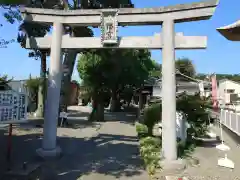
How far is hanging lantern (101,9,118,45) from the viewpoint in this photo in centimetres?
875

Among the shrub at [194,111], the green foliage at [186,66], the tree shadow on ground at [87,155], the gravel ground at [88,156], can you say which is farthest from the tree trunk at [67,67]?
the green foliage at [186,66]

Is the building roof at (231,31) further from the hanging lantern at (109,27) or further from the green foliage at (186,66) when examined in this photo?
the green foliage at (186,66)

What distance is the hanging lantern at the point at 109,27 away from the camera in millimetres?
8750

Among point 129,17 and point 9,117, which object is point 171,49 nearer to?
point 129,17

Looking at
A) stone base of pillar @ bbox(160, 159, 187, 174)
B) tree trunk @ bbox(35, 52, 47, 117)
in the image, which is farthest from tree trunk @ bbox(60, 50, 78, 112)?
stone base of pillar @ bbox(160, 159, 187, 174)

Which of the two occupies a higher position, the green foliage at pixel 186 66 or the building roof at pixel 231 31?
the green foliage at pixel 186 66

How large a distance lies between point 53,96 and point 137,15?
421cm

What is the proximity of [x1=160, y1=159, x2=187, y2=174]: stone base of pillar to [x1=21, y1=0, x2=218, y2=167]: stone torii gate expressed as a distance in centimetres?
10

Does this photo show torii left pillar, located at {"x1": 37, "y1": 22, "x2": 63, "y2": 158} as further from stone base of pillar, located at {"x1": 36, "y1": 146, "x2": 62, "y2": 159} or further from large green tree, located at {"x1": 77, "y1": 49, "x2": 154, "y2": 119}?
large green tree, located at {"x1": 77, "y1": 49, "x2": 154, "y2": 119}

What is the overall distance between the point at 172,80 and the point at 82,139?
6172 millimetres

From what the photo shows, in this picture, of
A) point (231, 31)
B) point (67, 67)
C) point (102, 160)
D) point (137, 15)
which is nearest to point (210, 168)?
point (102, 160)

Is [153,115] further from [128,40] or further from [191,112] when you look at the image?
[128,40]

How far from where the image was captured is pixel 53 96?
914 cm

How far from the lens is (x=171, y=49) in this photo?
8.48 metres
